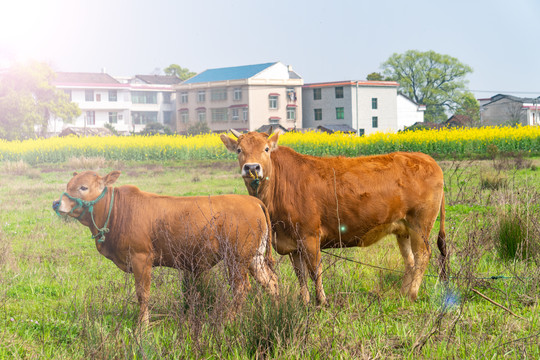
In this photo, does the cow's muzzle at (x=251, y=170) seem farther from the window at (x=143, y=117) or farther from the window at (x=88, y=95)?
the window at (x=143, y=117)

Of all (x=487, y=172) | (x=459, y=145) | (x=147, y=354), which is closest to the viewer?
(x=147, y=354)

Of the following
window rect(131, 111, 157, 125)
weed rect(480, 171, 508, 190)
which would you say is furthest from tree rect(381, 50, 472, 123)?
weed rect(480, 171, 508, 190)

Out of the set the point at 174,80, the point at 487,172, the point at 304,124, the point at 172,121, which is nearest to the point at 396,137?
the point at 487,172

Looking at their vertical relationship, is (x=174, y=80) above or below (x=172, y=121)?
above

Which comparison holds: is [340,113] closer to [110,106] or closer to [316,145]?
[110,106]

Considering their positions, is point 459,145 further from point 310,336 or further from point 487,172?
point 310,336

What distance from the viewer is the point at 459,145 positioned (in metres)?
27.0

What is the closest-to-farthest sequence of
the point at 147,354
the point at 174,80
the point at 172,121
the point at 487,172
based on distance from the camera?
the point at 147,354 < the point at 487,172 < the point at 172,121 < the point at 174,80

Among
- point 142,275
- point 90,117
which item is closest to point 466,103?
point 90,117

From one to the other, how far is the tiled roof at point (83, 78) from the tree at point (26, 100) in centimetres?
1812

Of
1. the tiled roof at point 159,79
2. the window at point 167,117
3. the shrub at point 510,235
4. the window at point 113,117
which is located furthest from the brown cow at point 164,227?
the tiled roof at point 159,79

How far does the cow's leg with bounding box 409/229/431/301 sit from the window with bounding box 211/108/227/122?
6200cm

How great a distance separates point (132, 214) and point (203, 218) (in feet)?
2.16

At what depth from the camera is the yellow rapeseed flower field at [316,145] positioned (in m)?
26.9
